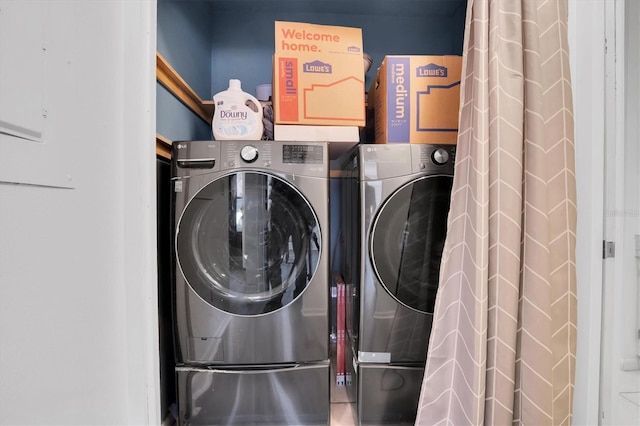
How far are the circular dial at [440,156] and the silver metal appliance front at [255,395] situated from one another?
0.84 meters

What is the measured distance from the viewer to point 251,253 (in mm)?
1043

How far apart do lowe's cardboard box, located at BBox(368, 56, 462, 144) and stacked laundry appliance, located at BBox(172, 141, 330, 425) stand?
35cm

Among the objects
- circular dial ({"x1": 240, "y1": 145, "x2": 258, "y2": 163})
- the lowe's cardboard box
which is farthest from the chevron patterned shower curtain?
circular dial ({"x1": 240, "y1": 145, "x2": 258, "y2": 163})

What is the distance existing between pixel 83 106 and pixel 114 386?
75 cm

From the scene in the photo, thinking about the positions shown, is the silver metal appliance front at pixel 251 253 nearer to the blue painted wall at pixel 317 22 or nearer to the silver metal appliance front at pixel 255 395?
the silver metal appliance front at pixel 255 395

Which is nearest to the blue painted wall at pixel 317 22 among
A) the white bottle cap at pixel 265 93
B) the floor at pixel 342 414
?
the white bottle cap at pixel 265 93

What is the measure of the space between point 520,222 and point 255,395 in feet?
3.36

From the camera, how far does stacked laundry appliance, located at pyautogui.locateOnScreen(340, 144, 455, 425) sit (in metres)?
1.01

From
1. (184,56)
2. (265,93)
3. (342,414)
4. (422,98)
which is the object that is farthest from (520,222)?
(184,56)

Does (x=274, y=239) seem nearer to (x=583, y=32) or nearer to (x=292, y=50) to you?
(x=292, y=50)

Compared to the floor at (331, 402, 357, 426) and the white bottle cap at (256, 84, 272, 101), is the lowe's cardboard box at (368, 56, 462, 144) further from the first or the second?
the floor at (331, 402, 357, 426)

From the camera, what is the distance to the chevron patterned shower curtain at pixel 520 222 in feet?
2.45

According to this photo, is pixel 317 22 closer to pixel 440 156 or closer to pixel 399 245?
pixel 440 156

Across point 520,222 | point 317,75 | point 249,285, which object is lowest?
point 249,285
